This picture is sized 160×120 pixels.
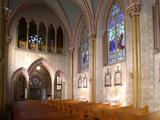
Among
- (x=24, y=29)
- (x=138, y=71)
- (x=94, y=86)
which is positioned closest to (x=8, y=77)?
(x=24, y=29)

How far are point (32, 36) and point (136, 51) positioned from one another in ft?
47.5

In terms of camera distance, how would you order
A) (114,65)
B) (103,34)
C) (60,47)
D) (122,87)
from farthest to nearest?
(60,47) < (103,34) < (114,65) < (122,87)

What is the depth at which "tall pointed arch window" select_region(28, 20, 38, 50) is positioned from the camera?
84.6ft

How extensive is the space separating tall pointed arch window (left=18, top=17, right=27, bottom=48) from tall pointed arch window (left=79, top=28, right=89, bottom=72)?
589 cm

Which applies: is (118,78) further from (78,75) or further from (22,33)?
(22,33)

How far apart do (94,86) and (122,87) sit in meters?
4.20

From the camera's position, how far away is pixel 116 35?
60.3 ft

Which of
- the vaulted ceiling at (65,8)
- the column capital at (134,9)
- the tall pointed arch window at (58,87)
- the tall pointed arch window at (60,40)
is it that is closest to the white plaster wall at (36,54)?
the tall pointed arch window at (60,40)

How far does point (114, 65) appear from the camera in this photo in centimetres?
1778

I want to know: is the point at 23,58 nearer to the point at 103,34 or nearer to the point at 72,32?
the point at 72,32

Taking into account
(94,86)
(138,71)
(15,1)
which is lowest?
(94,86)

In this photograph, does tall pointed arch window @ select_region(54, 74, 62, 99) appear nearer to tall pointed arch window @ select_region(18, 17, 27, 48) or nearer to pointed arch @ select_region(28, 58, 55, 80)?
pointed arch @ select_region(28, 58, 55, 80)

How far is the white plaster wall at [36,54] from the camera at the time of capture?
79.8 ft

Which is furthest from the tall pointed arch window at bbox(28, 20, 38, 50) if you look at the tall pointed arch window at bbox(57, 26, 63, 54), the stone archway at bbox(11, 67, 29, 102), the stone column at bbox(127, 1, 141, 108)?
the stone column at bbox(127, 1, 141, 108)
